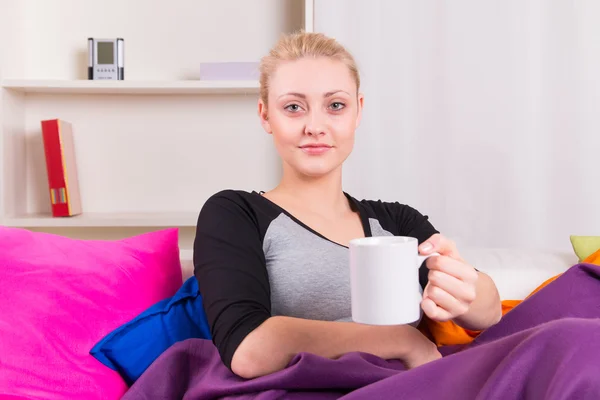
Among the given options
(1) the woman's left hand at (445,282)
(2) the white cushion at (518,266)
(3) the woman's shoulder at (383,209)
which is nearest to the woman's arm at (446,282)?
(1) the woman's left hand at (445,282)

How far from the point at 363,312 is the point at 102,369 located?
58cm

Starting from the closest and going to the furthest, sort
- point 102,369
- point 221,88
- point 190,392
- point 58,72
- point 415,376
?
point 415,376 → point 190,392 → point 102,369 → point 221,88 → point 58,72

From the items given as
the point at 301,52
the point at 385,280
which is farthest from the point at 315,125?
the point at 385,280

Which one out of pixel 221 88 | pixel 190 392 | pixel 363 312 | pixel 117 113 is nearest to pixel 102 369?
pixel 190 392

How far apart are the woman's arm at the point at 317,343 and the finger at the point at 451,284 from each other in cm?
20

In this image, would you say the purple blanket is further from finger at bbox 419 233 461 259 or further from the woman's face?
the woman's face

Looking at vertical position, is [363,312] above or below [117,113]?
below

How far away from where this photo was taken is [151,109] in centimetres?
244

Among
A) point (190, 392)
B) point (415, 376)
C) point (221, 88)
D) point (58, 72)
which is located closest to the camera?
point (415, 376)

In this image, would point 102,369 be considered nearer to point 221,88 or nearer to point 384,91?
point 221,88

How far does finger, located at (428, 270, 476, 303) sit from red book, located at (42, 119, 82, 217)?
1.67 meters

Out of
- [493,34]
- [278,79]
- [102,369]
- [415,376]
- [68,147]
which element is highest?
[493,34]

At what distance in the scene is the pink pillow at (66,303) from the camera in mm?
1115

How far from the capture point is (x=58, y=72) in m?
2.41
